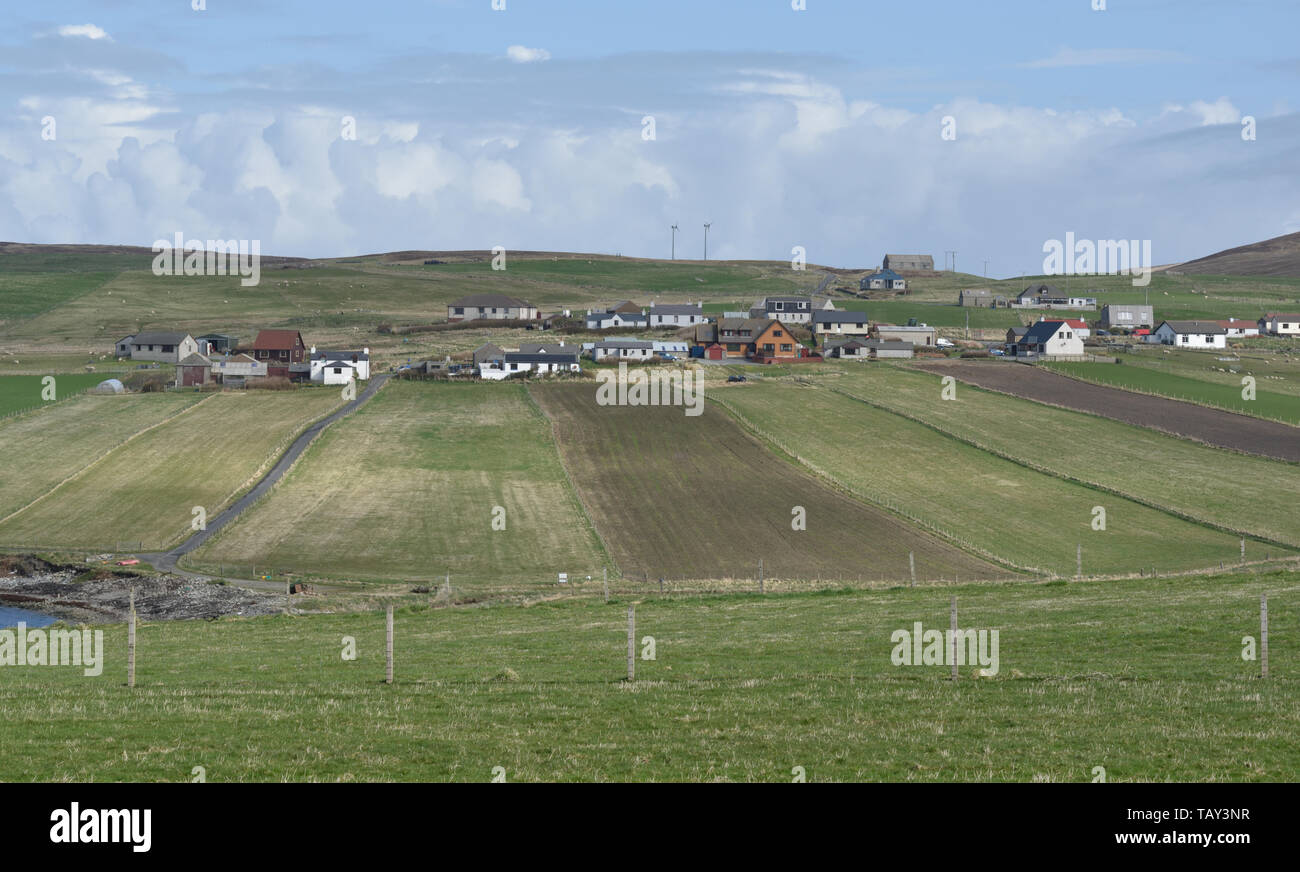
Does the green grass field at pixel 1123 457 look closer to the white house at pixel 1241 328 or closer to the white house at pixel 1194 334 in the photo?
the white house at pixel 1194 334

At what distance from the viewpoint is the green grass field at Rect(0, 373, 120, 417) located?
338 feet

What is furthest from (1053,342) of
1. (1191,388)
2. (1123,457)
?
(1123,457)

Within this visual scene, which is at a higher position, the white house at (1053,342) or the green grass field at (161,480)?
the white house at (1053,342)

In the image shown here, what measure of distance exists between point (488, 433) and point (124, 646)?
60210 mm

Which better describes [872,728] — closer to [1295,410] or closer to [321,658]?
[321,658]

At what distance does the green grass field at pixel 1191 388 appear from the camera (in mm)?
107156

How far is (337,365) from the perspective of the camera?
12319cm

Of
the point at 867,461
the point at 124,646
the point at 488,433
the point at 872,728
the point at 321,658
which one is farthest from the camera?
the point at 488,433

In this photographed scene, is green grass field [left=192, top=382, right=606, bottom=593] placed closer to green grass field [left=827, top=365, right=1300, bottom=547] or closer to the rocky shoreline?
the rocky shoreline

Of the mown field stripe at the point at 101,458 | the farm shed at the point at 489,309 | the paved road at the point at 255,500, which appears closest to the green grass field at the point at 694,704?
the paved road at the point at 255,500

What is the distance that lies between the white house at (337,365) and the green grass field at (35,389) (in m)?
20.6

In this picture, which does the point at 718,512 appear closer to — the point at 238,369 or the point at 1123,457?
the point at 1123,457
